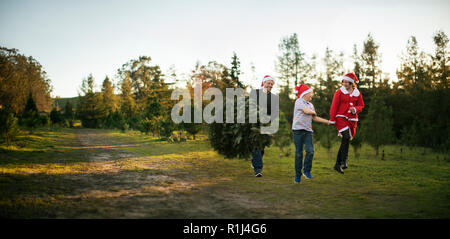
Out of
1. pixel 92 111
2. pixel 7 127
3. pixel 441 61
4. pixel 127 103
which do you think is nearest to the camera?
pixel 7 127

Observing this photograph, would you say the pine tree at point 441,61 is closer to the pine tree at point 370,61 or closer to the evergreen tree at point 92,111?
the pine tree at point 370,61

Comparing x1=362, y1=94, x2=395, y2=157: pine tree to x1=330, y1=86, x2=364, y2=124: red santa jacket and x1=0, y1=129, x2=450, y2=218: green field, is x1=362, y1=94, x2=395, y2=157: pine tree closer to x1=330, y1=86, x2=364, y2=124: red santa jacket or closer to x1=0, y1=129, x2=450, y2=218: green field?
x1=0, y1=129, x2=450, y2=218: green field

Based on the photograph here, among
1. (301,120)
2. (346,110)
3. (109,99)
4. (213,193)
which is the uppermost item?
(109,99)

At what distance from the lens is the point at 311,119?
20.3ft

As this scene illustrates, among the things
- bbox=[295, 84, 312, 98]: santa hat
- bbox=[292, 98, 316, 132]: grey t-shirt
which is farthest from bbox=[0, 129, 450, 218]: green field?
bbox=[295, 84, 312, 98]: santa hat

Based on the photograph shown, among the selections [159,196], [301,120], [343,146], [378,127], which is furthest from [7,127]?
[378,127]

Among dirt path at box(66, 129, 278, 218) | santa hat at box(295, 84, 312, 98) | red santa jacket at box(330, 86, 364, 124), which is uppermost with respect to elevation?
santa hat at box(295, 84, 312, 98)

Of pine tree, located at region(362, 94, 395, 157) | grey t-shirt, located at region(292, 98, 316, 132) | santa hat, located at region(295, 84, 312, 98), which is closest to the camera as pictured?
grey t-shirt, located at region(292, 98, 316, 132)

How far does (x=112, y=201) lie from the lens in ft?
14.5

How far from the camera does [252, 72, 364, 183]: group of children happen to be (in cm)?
616

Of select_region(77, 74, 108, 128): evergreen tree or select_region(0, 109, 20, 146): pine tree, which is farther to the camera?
select_region(77, 74, 108, 128): evergreen tree

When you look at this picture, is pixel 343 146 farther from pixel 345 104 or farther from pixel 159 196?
pixel 159 196
